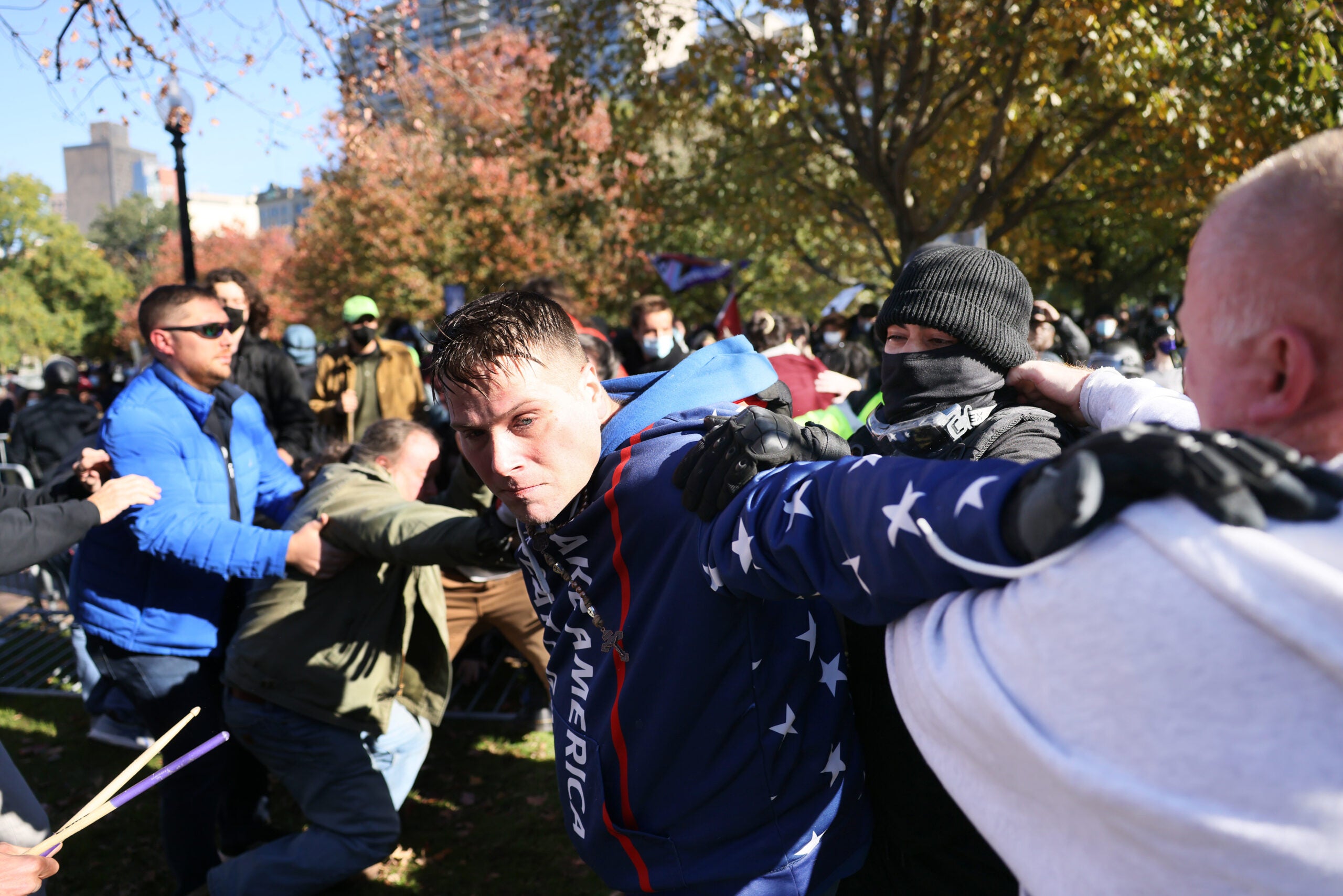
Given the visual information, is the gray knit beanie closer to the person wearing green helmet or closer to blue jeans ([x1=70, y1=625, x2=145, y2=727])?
blue jeans ([x1=70, y1=625, x2=145, y2=727])

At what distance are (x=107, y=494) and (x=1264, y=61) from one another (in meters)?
8.93

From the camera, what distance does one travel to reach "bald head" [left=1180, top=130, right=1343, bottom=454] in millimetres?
872

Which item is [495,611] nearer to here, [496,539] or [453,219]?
[496,539]

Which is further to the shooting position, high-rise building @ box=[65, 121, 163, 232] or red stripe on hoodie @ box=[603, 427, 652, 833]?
high-rise building @ box=[65, 121, 163, 232]

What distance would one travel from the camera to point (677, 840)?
179 centimetres

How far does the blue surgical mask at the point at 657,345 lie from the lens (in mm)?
6812

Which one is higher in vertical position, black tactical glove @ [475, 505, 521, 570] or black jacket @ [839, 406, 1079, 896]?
black tactical glove @ [475, 505, 521, 570]

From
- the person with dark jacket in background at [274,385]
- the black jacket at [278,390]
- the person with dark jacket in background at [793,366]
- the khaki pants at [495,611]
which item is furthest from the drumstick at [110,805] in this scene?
the black jacket at [278,390]

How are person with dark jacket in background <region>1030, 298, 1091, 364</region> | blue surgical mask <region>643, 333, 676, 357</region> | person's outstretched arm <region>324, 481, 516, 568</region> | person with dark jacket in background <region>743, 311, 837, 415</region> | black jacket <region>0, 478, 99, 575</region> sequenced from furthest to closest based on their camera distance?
blue surgical mask <region>643, 333, 676, 357</region>
person with dark jacket in background <region>743, 311, 837, 415</region>
person with dark jacket in background <region>1030, 298, 1091, 364</region>
person's outstretched arm <region>324, 481, 516, 568</region>
black jacket <region>0, 478, 99, 575</region>

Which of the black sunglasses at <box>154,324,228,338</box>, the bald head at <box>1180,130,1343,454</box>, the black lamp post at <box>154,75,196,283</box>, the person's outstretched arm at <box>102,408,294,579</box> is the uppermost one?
the black lamp post at <box>154,75,196,283</box>

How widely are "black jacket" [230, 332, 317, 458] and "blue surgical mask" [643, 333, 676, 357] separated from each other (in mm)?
2726

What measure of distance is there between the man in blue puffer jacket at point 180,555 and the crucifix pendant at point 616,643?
6.54 feet

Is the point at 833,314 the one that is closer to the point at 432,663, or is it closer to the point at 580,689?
the point at 432,663

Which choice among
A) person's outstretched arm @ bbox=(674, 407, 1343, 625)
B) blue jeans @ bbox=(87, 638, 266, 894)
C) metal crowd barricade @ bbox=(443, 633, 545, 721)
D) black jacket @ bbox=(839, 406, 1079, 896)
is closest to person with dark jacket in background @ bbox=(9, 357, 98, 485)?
metal crowd barricade @ bbox=(443, 633, 545, 721)
